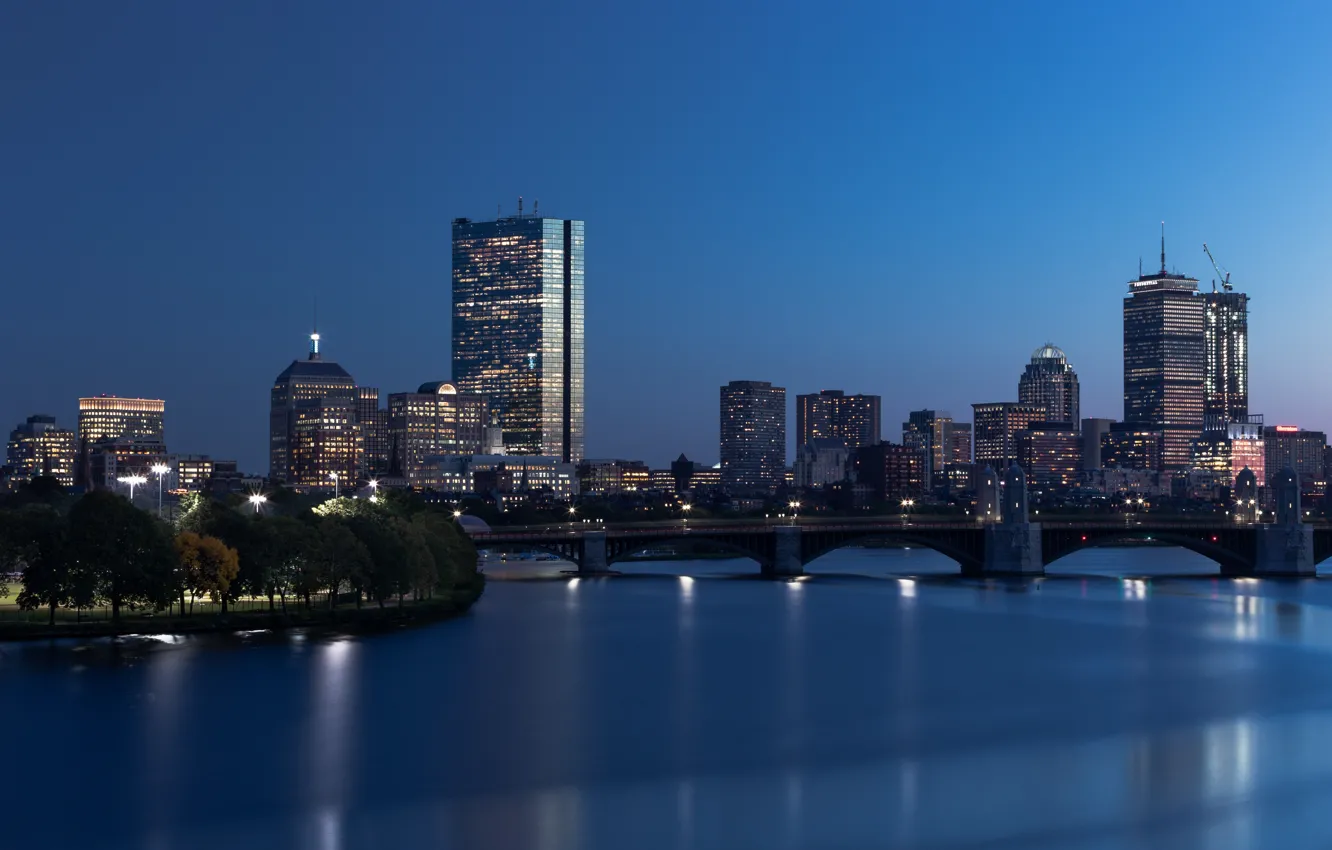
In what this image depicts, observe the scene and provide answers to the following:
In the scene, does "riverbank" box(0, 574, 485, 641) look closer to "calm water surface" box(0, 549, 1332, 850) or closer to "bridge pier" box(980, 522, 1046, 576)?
"calm water surface" box(0, 549, 1332, 850)

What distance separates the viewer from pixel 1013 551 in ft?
417

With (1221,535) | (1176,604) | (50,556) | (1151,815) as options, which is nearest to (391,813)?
(1151,815)

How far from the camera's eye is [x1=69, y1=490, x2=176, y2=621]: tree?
6919 cm

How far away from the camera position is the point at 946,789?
4356cm

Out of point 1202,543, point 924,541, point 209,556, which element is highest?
point 209,556

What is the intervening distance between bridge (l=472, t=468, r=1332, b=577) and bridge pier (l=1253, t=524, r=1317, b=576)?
3.0 inches

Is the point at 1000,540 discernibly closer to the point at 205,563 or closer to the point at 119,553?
the point at 205,563

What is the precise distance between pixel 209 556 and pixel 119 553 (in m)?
4.94

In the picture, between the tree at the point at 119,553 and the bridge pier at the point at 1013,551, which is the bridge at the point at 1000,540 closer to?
the bridge pier at the point at 1013,551

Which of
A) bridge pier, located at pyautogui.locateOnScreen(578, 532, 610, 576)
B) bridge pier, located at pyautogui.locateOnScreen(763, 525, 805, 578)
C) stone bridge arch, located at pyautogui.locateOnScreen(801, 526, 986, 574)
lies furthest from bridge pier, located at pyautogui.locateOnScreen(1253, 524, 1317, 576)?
bridge pier, located at pyautogui.locateOnScreen(578, 532, 610, 576)

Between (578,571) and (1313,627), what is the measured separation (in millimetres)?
58760

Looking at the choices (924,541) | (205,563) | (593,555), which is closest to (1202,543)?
(924,541)

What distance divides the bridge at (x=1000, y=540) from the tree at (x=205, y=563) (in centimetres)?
4821

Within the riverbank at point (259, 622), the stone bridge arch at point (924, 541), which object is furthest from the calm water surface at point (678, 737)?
Result: the stone bridge arch at point (924, 541)
